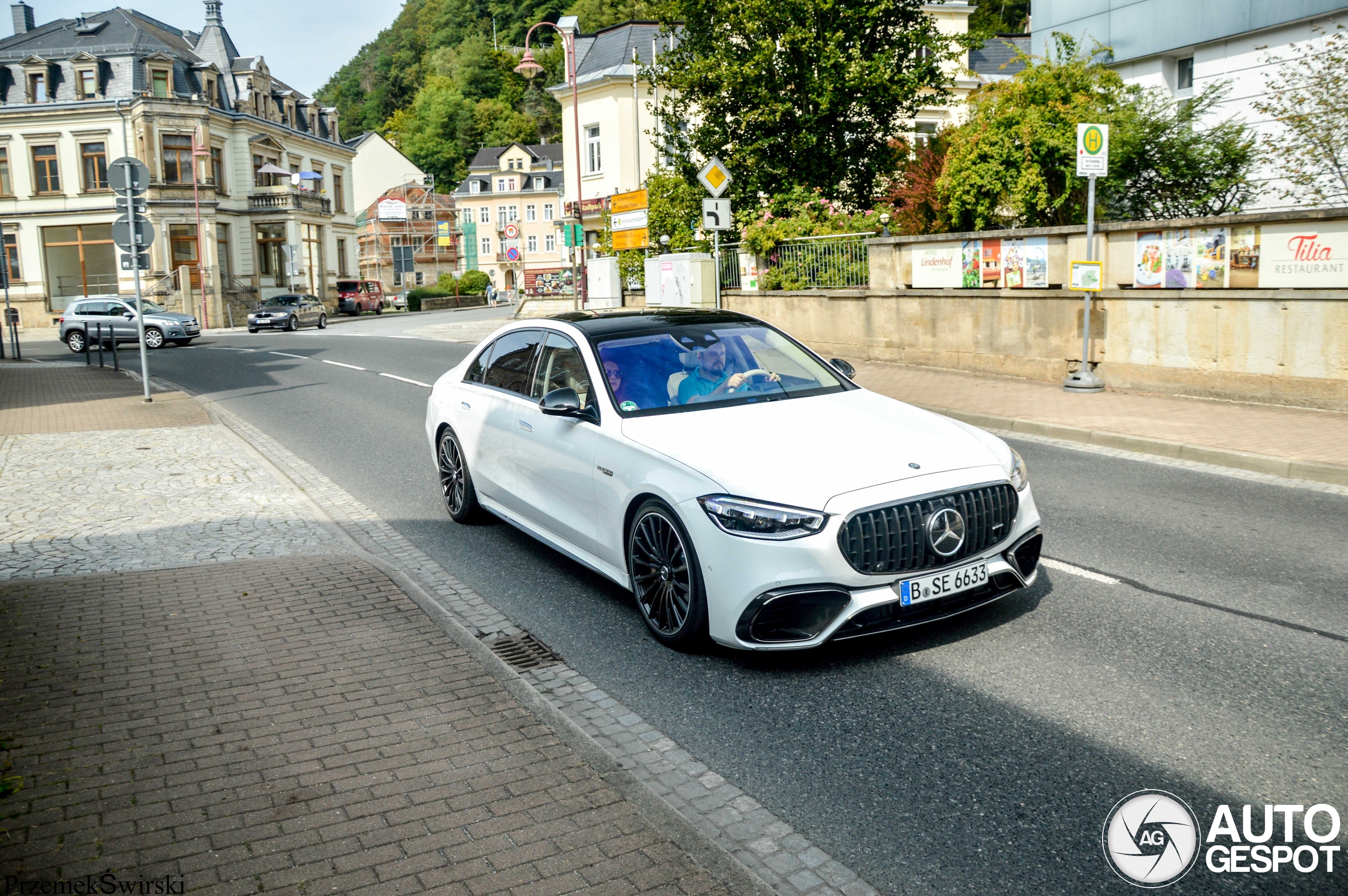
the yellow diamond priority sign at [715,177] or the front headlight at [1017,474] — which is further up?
the yellow diamond priority sign at [715,177]

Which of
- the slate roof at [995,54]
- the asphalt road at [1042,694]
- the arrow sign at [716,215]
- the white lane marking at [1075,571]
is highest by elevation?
the slate roof at [995,54]

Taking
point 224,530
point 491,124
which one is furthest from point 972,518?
point 491,124

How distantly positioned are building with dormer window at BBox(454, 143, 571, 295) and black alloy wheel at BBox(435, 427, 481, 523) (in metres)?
89.7

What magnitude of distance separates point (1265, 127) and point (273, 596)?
20.8m

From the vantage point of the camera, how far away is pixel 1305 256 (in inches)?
460

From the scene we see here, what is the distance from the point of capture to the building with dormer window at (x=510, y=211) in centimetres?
9812

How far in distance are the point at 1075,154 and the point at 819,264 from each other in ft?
17.8

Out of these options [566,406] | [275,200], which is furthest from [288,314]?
[566,406]

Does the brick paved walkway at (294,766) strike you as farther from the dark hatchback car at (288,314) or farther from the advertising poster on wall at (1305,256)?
the dark hatchback car at (288,314)

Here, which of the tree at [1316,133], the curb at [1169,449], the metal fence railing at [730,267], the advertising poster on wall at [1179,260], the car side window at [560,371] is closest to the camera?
the car side window at [560,371]

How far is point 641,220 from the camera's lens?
28500mm

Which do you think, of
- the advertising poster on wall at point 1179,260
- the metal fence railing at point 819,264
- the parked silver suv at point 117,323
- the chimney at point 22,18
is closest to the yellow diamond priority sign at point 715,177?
the metal fence railing at point 819,264

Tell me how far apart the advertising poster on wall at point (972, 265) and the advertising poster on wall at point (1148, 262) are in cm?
280

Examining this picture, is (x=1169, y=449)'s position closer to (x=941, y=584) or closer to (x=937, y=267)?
(x=941, y=584)
